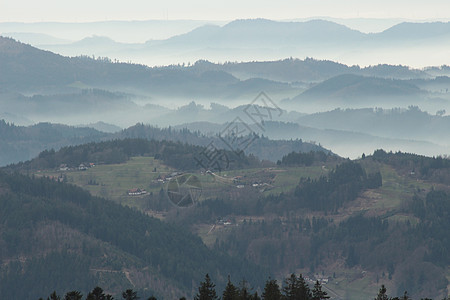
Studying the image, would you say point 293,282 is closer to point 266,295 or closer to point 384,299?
point 266,295

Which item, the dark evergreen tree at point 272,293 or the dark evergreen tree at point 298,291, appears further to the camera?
the dark evergreen tree at point 298,291

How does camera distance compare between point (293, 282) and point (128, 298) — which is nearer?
point (128, 298)

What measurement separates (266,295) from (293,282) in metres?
4.74

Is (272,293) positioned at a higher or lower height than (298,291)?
lower

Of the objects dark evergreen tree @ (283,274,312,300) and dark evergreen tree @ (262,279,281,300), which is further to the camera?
dark evergreen tree @ (283,274,312,300)

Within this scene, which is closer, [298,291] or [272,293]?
[272,293]

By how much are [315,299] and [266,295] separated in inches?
284

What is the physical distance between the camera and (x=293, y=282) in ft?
499

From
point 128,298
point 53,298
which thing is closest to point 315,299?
point 128,298

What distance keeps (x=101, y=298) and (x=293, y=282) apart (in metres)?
28.5

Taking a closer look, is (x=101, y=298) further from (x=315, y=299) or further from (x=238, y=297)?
(x=315, y=299)

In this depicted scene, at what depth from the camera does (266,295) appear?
150 meters

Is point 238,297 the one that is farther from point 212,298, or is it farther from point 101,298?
point 101,298

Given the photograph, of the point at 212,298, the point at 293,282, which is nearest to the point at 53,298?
the point at 212,298
